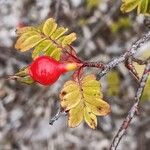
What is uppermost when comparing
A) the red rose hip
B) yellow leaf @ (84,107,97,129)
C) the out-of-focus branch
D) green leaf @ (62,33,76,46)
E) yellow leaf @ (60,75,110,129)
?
green leaf @ (62,33,76,46)

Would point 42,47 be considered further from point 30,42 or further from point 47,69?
point 47,69

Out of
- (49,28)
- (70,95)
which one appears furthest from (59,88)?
(70,95)

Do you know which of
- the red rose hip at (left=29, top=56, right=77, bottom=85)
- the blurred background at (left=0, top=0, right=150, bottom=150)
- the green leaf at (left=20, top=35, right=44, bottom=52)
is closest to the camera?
the red rose hip at (left=29, top=56, right=77, bottom=85)

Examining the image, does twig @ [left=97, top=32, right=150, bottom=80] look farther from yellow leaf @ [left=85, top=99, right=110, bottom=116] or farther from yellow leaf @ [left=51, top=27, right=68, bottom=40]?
yellow leaf @ [left=51, top=27, right=68, bottom=40]

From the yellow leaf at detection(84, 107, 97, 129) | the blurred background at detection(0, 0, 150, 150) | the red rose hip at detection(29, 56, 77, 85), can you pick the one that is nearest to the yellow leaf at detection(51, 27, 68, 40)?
the red rose hip at detection(29, 56, 77, 85)

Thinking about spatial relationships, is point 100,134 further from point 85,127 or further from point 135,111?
point 135,111

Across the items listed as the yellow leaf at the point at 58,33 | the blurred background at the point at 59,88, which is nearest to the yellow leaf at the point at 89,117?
the yellow leaf at the point at 58,33

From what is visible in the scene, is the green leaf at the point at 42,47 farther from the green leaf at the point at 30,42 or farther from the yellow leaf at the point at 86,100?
the yellow leaf at the point at 86,100
